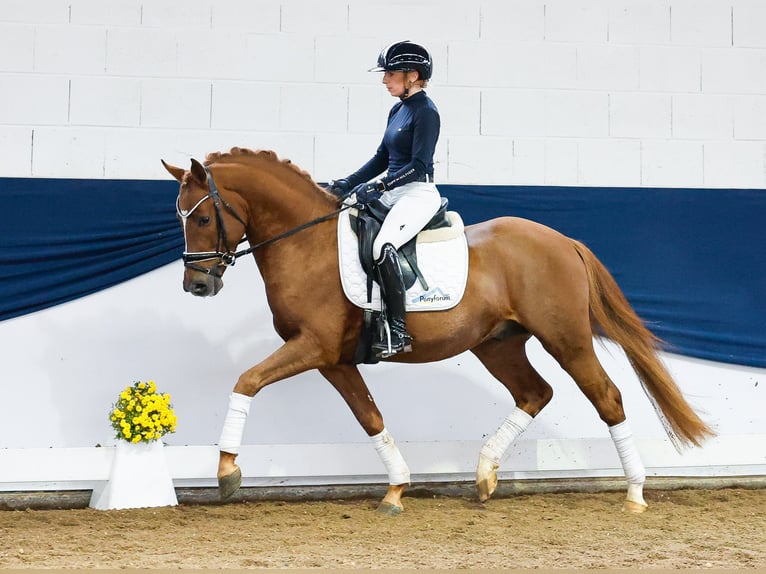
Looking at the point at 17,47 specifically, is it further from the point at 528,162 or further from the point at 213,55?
the point at 528,162

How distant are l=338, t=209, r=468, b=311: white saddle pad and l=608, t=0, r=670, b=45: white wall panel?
1.98 metres

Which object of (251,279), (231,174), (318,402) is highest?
(231,174)

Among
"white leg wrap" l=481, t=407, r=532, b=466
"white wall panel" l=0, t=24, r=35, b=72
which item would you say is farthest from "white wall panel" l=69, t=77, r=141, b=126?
"white leg wrap" l=481, t=407, r=532, b=466

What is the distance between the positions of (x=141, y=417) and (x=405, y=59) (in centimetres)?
210

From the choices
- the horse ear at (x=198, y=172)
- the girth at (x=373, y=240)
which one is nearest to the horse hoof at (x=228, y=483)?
the girth at (x=373, y=240)

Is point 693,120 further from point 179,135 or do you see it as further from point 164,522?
point 164,522

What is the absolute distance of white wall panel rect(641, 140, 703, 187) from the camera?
18.8 feet

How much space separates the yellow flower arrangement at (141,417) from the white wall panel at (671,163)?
3027 millimetres

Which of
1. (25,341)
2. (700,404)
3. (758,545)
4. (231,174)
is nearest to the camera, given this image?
(758,545)

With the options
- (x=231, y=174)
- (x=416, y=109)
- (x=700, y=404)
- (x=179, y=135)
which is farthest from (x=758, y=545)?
(x=179, y=135)

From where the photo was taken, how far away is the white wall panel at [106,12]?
5.22 meters

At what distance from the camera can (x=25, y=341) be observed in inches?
200

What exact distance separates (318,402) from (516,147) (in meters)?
1.84

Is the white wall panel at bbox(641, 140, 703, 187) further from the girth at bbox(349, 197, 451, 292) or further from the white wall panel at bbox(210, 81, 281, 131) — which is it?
→ the white wall panel at bbox(210, 81, 281, 131)
